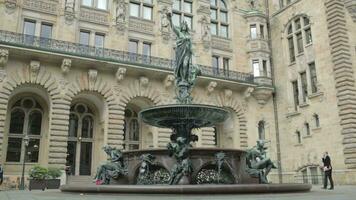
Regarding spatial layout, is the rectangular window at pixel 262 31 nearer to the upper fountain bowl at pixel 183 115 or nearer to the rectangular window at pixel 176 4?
the rectangular window at pixel 176 4

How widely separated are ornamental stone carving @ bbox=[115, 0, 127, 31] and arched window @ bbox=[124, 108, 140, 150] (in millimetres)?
7755

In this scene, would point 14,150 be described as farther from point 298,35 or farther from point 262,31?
point 298,35

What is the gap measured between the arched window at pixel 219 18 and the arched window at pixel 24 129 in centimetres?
1935

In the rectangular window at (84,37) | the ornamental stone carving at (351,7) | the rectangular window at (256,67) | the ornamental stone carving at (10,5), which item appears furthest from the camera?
the rectangular window at (256,67)

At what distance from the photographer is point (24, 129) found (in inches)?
1117

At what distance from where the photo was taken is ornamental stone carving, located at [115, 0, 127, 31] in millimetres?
31328

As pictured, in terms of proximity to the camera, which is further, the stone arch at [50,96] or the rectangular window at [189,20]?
the rectangular window at [189,20]

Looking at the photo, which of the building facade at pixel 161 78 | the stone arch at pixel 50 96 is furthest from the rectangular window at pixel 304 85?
the stone arch at pixel 50 96

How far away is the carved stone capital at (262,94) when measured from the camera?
116ft

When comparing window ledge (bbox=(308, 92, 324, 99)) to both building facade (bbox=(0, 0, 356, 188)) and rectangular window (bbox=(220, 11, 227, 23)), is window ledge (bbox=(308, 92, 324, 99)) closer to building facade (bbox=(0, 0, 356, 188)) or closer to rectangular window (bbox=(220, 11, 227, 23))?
building facade (bbox=(0, 0, 356, 188))

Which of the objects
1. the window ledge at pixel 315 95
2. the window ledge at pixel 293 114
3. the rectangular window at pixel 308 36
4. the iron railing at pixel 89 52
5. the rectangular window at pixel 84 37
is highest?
the rectangular window at pixel 308 36

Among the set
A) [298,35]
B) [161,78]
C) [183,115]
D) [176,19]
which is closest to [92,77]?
[161,78]

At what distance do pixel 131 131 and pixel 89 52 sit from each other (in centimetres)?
862

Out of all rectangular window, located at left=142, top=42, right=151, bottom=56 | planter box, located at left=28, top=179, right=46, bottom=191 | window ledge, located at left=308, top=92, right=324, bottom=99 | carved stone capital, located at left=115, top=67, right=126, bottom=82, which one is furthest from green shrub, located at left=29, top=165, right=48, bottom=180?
Result: window ledge, located at left=308, top=92, right=324, bottom=99
